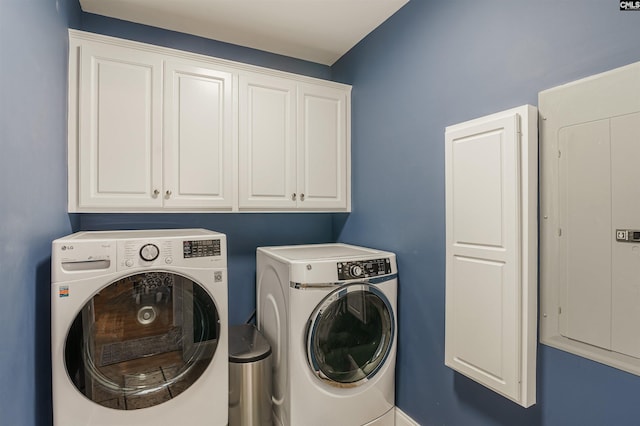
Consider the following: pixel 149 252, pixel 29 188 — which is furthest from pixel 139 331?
pixel 29 188

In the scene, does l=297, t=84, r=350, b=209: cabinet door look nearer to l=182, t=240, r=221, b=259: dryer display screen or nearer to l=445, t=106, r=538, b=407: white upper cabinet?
l=182, t=240, r=221, b=259: dryer display screen

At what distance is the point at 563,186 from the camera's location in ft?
3.87

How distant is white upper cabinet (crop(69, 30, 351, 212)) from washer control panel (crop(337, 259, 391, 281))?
67 cm

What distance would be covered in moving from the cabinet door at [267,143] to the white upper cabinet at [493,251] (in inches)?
42.8

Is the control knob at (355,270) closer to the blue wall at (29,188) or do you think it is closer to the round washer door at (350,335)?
the round washer door at (350,335)

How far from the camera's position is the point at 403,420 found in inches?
75.9

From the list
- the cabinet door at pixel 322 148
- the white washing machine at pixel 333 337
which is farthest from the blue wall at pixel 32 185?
the cabinet door at pixel 322 148

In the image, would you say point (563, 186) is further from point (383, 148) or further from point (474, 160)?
point (383, 148)

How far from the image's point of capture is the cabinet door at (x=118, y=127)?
1.71 metres

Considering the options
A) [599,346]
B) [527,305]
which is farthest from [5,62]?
[599,346]

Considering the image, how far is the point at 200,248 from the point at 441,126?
138 cm

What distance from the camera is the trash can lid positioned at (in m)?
1.77

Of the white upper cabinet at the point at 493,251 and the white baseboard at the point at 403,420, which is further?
the white baseboard at the point at 403,420

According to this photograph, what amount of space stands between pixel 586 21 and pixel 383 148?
45.2 inches
